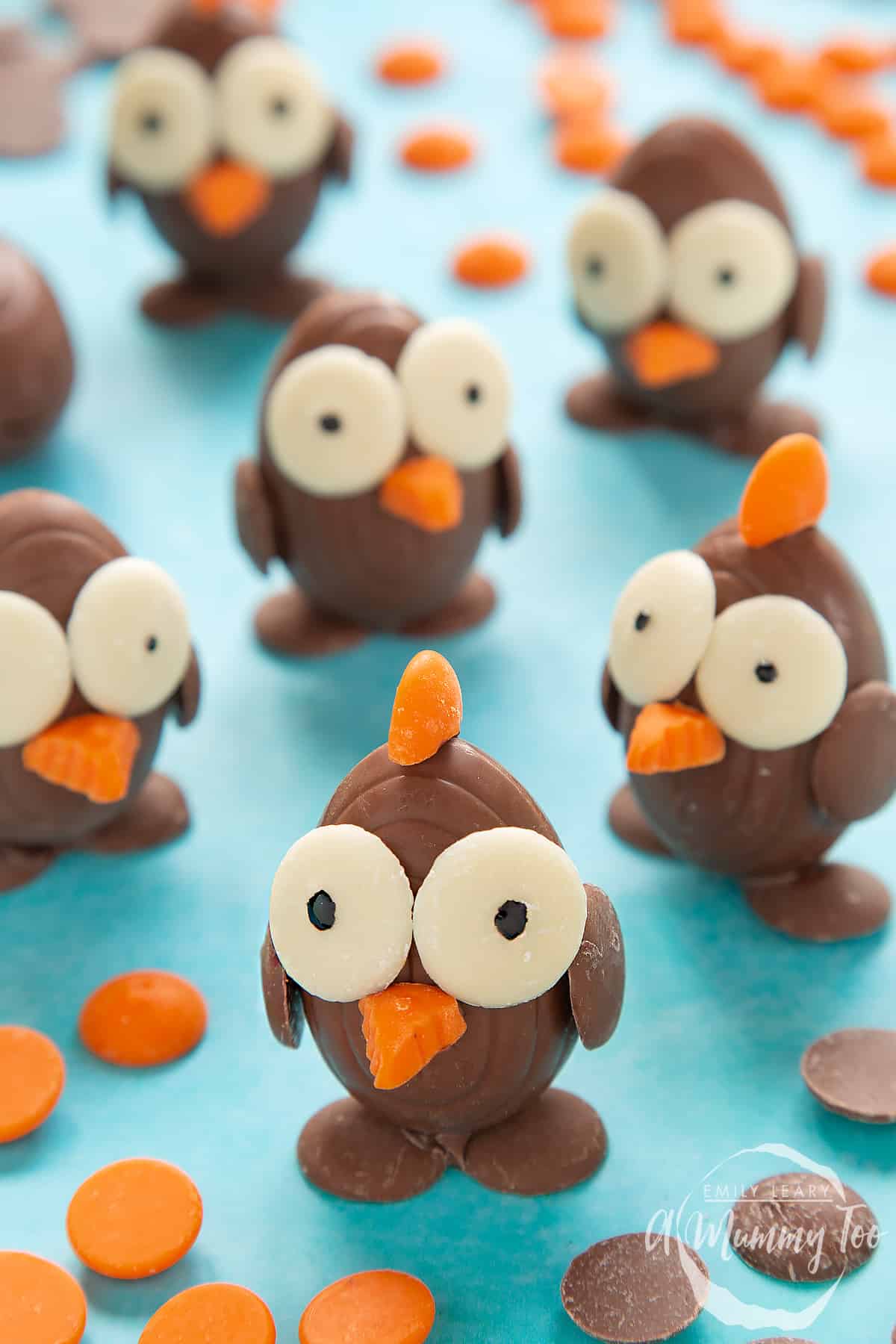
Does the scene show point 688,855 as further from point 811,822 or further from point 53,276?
point 53,276

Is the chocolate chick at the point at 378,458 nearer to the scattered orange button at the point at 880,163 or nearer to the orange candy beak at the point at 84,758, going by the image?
the orange candy beak at the point at 84,758

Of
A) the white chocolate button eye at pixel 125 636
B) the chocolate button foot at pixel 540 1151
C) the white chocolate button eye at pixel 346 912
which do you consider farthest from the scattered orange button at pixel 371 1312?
the white chocolate button eye at pixel 125 636

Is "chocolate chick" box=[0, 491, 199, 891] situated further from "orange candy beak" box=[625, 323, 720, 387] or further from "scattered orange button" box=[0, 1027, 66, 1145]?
"orange candy beak" box=[625, 323, 720, 387]

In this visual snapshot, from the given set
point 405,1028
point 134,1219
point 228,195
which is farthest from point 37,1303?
point 228,195

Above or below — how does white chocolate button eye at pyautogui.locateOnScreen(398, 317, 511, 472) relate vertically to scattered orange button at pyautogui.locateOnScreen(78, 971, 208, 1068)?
above

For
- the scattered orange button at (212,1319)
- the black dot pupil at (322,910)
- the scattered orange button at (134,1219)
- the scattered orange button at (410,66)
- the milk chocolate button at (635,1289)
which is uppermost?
the scattered orange button at (410,66)

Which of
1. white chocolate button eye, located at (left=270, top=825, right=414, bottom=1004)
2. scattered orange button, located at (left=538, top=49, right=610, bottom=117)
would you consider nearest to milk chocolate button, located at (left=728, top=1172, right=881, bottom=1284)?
white chocolate button eye, located at (left=270, top=825, right=414, bottom=1004)
